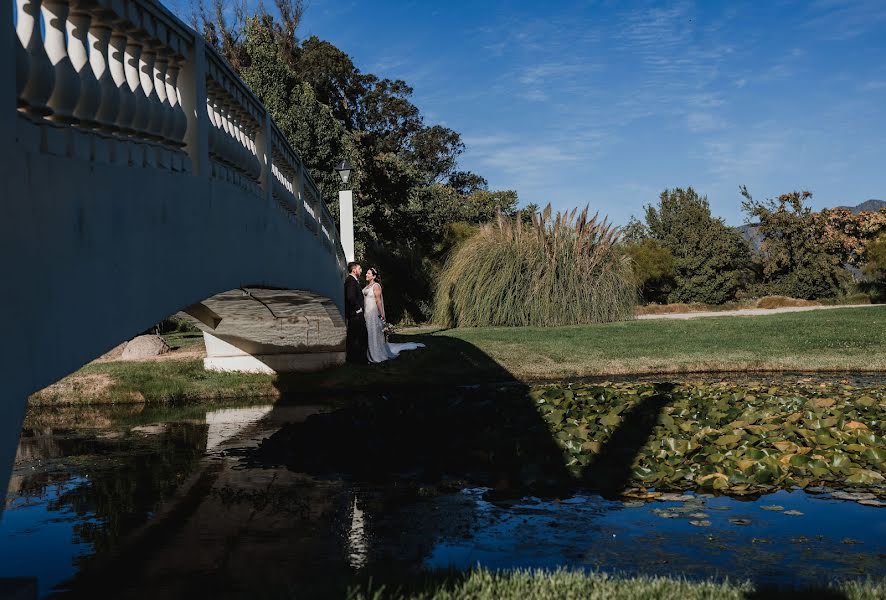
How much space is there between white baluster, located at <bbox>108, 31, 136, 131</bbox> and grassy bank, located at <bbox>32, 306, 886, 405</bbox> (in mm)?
12393

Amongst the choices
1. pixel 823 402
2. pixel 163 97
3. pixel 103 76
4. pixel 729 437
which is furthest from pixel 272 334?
pixel 103 76

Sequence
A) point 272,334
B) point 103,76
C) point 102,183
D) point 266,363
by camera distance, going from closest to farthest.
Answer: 1. point 102,183
2. point 103,76
3. point 272,334
4. point 266,363

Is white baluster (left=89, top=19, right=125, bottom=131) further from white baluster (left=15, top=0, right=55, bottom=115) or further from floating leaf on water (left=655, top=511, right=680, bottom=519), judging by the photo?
floating leaf on water (left=655, top=511, right=680, bottom=519)

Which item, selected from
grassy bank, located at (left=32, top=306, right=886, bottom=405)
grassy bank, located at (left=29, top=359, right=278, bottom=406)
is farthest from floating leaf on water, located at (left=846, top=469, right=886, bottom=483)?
grassy bank, located at (left=29, top=359, right=278, bottom=406)

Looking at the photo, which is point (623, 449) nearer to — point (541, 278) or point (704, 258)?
point (541, 278)

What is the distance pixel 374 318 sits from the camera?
17078 millimetres

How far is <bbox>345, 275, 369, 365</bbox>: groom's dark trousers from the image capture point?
16297 millimetres

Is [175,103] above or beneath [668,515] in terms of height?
above

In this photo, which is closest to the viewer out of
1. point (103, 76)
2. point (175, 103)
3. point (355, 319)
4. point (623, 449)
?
point (103, 76)

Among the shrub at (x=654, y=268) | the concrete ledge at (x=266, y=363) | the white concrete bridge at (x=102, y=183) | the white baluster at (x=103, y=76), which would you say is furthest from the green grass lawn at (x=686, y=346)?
the shrub at (x=654, y=268)

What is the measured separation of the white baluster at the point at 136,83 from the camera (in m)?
4.59

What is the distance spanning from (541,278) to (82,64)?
851 inches

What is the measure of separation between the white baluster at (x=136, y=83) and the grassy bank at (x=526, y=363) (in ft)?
39.9

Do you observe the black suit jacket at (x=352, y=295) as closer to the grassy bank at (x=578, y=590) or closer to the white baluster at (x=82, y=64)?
the grassy bank at (x=578, y=590)
